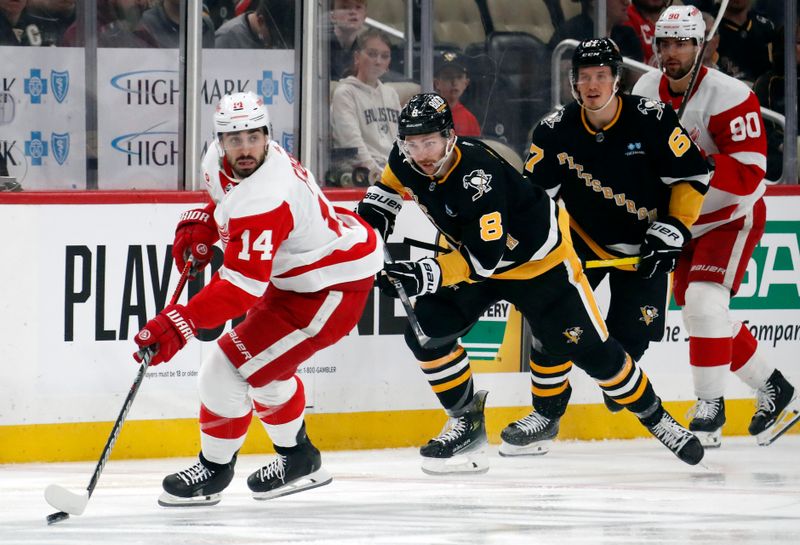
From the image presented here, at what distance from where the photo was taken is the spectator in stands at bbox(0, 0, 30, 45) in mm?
4598

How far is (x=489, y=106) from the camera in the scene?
5.26 meters

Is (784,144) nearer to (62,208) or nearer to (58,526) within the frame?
(62,208)

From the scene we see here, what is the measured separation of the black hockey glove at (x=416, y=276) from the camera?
4.04m

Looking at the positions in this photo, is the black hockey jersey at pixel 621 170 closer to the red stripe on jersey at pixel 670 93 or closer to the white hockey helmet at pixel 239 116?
the red stripe on jersey at pixel 670 93

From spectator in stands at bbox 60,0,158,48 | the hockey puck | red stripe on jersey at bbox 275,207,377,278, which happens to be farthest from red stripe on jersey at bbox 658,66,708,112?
the hockey puck

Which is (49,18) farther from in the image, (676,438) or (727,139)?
(676,438)

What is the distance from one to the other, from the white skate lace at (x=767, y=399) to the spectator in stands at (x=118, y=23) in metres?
2.47

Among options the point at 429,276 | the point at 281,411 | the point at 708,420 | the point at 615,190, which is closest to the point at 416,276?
the point at 429,276

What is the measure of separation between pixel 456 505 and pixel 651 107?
4.80 feet

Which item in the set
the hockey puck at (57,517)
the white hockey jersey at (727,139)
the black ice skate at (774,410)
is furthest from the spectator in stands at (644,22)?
the hockey puck at (57,517)

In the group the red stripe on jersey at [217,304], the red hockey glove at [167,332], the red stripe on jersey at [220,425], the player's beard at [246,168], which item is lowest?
the red stripe on jersey at [220,425]

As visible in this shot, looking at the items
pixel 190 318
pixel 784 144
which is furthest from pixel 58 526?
pixel 784 144

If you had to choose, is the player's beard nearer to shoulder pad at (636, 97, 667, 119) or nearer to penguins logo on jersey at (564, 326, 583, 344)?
penguins logo on jersey at (564, 326, 583, 344)

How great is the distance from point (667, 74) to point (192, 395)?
1926mm
